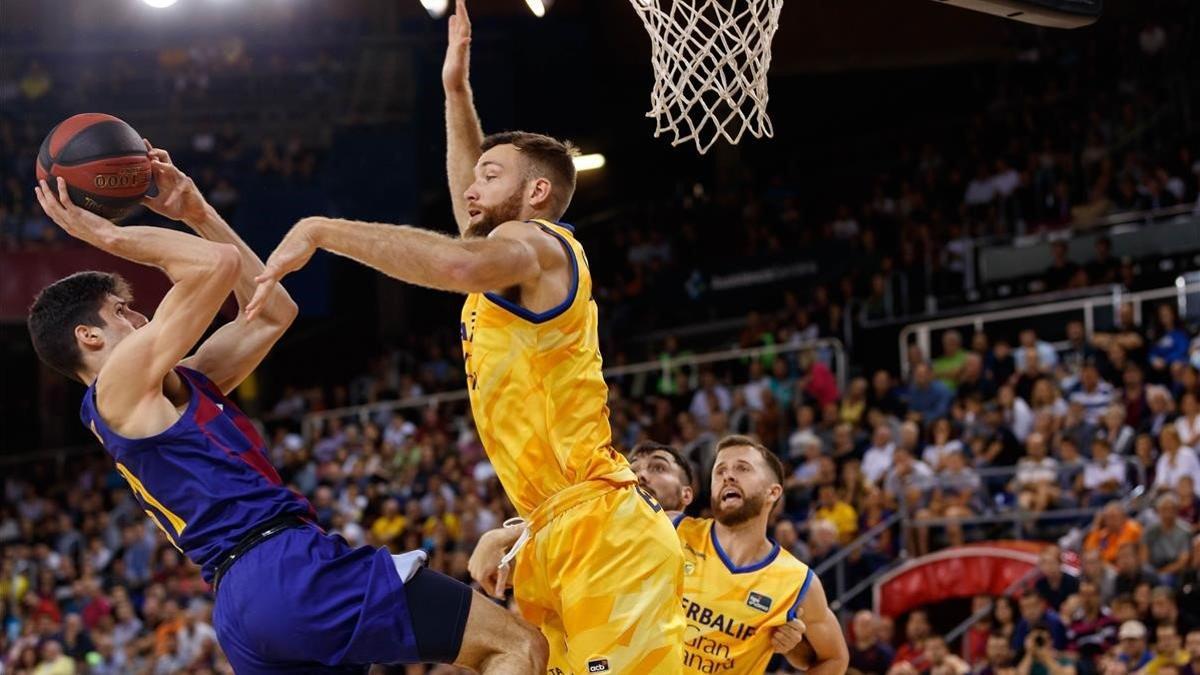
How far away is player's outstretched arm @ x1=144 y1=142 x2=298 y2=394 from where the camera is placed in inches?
218

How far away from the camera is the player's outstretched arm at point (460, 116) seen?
19.5ft

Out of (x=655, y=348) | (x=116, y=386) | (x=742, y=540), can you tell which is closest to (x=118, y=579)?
(x=655, y=348)

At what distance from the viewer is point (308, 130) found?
23969 millimetres

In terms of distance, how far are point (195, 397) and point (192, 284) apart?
1.26 ft

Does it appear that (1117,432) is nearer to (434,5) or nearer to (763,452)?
(763,452)

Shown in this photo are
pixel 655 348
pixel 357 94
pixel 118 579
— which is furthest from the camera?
pixel 357 94

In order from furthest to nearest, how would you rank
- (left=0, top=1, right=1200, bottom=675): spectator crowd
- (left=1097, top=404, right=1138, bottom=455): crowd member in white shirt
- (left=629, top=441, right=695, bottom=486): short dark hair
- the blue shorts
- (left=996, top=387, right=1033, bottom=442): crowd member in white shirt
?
(left=996, top=387, right=1033, bottom=442): crowd member in white shirt
(left=1097, top=404, right=1138, bottom=455): crowd member in white shirt
(left=0, top=1, right=1200, bottom=675): spectator crowd
(left=629, top=441, right=695, bottom=486): short dark hair
the blue shorts

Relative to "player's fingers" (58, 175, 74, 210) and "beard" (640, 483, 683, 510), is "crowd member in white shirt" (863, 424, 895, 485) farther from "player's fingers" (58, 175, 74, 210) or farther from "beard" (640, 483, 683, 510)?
"player's fingers" (58, 175, 74, 210)

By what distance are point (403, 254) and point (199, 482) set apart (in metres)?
0.97

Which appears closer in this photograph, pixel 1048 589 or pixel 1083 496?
pixel 1048 589

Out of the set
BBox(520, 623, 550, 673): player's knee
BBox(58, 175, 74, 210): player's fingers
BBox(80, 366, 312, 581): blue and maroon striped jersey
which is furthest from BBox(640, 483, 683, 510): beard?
BBox(58, 175, 74, 210): player's fingers

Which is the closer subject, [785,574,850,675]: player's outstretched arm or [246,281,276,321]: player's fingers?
[246,281,276,321]: player's fingers

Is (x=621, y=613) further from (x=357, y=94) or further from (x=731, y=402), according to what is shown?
(x=357, y=94)

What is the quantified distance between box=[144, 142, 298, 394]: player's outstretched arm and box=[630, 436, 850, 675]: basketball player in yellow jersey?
166 cm
